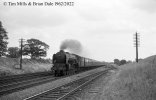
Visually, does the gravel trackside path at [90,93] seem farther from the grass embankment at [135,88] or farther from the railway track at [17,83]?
the railway track at [17,83]

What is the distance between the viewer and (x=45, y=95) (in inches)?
470

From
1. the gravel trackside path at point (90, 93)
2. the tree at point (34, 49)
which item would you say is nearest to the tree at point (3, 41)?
the tree at point (34, 49)

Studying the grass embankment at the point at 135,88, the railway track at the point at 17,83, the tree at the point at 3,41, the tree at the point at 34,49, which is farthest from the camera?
the tree at the point at 34,49

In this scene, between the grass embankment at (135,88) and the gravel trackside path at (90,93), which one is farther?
the gravel trackside path at (90,93)

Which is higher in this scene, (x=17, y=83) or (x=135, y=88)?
(x=135, y=88)

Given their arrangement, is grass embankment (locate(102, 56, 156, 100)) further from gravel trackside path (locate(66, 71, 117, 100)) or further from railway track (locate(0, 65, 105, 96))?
railway track (locate(0, 65, 105, 96))

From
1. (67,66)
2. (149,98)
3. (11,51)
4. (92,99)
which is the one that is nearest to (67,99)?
(92,99)

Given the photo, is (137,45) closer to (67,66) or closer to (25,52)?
(67,66)

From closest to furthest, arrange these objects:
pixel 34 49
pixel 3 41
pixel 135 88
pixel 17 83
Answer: pixel 135 88
pixel 17 83
pixel 3 41
pixel 34 49

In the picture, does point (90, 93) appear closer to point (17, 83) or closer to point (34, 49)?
point (17, 83)

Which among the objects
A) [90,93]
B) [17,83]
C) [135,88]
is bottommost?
[90,93]

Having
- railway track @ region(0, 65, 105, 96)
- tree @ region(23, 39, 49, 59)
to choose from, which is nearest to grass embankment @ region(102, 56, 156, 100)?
railway track @ region(0, 65, 105, 96)

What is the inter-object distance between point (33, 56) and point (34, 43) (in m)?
4.35

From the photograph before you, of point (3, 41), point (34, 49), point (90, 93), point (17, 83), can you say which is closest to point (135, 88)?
point (90, 93)
